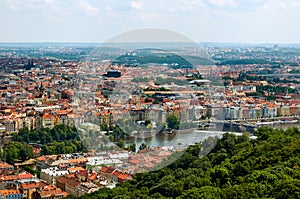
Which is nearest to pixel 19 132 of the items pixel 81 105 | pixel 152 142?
pixel 81 105

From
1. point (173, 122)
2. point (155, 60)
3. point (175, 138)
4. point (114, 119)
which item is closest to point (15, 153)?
point (155, 60)

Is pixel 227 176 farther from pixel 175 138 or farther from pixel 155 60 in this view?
pixel 155 60

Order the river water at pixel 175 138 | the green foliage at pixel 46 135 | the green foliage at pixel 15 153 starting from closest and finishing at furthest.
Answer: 1. the river water at pixel 175 138
2. the green foliage at pixel 15 153
3. the green foliage at pixel 46 135

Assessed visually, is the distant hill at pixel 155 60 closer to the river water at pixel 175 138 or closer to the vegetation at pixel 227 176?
the vegetation at pixel 227 176

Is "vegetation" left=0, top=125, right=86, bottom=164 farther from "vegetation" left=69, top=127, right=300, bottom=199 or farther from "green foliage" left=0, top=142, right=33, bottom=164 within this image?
"vegetation" left=69, top=127, right=300, bottom=199

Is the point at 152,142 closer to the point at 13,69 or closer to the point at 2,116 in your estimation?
the point at 2,116

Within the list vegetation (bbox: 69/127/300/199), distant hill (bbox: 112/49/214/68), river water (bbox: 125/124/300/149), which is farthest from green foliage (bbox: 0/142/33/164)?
river water (bbox: 125/124/300/149)

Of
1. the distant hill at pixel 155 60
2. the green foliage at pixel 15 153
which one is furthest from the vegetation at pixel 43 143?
the distant hill at pixel 155 60

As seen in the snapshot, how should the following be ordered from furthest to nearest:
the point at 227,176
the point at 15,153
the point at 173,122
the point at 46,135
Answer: the point at 46,135, the point at 15,153, the point at 227,176, the point at 173,122
